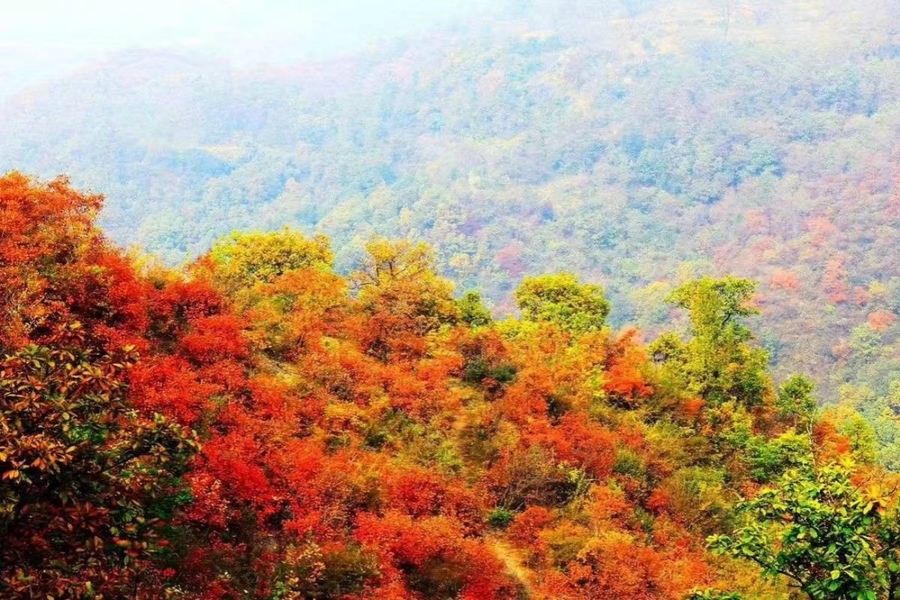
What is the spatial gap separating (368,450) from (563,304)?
20.6 m

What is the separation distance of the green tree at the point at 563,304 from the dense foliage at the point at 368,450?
3.98 m

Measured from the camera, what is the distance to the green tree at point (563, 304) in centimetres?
3853

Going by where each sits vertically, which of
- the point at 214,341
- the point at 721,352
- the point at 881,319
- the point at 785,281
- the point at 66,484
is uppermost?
the point at 66,484

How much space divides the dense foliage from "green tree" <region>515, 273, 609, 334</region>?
3.98 metres

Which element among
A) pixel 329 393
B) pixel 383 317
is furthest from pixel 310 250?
pixel 329 393

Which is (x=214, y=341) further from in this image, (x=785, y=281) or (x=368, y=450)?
(x=785, y=281)

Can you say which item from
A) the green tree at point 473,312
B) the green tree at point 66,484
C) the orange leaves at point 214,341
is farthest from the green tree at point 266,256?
the green tree at point 66,484

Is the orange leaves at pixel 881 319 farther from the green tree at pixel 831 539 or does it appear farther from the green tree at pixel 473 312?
the green tree at pixel 831 539

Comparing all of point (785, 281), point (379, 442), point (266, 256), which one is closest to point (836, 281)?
point (785, 281)

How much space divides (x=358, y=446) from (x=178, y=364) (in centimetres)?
515

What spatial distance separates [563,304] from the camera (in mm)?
39188

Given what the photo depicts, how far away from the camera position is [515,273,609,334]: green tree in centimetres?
3853

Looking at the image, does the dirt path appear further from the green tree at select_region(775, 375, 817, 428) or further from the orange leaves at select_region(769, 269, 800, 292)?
the orange leaves at select_region(769, 269, 800, 292)

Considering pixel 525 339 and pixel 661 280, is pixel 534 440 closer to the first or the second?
pixel 525 339
